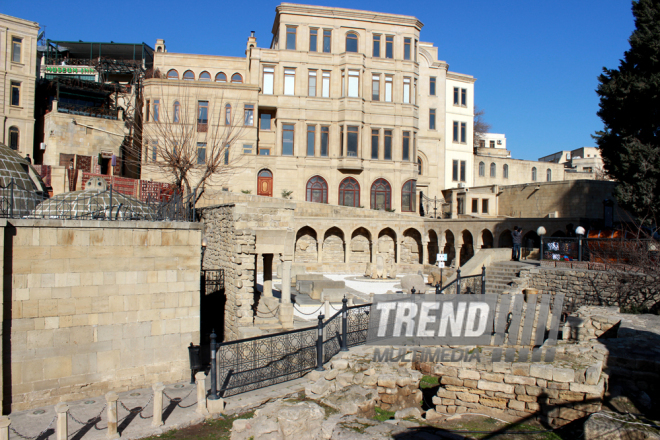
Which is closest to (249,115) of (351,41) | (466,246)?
(351,41)

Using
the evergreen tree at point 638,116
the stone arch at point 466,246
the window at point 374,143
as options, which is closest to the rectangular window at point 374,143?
the window at point 374,143

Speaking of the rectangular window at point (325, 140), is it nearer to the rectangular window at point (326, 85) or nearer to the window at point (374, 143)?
the rectangular window at point (326, 85)

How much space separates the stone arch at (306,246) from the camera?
3073 cm

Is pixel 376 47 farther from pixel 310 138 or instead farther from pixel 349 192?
pixel 349 192

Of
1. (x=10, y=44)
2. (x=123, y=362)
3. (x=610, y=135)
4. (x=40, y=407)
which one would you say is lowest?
(x=40, y=407)

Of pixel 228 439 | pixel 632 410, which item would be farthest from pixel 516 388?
pixel 228 439

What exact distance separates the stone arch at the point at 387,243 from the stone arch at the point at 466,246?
4846 mm

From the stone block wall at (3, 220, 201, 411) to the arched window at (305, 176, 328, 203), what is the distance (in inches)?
920

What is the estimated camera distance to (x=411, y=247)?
33688mm

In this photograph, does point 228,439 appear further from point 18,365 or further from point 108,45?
point 108,45

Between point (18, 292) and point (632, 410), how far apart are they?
12.5 metres

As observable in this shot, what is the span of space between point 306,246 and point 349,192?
654 cm

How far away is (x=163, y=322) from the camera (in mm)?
10695

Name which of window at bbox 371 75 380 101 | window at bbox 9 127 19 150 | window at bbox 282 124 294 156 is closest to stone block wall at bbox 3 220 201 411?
window at bbox 282 124 294 156
